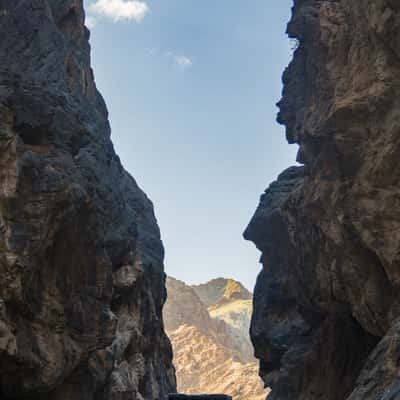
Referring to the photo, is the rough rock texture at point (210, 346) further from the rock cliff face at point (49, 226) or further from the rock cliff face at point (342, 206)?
the rock cliff face at point (49, 226)

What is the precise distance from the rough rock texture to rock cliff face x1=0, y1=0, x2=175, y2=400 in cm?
8178

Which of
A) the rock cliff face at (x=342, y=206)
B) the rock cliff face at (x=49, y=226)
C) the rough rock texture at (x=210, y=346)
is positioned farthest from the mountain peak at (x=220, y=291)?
the rock cliff face at (x=49, y=226)

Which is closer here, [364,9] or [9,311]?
[9,311]

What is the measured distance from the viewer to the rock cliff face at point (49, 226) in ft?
59.8

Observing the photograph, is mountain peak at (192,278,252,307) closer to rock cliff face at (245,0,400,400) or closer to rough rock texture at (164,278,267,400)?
rough rock texture at (164,278,267,400)

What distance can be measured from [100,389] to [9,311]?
A: 858 centimetres

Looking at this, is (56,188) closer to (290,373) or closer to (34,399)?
(34,399)

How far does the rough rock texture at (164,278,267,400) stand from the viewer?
110375mm

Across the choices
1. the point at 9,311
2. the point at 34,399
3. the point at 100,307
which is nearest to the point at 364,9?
the point at 100,307

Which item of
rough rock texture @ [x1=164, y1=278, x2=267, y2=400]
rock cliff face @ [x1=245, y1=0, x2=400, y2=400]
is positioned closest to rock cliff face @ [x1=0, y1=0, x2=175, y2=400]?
rock cliff face @ [x1=245, y1=0, x2=400, y2=400]

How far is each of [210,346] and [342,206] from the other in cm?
10782

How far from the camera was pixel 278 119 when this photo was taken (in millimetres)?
34281

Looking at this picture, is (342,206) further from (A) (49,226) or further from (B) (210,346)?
(B) (210,346)

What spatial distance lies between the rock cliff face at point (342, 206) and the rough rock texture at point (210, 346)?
230 ft
